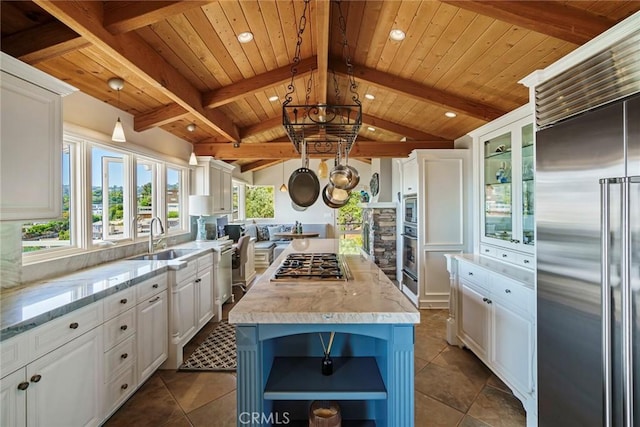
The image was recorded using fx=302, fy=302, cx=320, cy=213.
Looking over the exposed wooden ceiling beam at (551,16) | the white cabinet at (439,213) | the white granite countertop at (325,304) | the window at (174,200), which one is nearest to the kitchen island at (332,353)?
the white granite countertop at (325,304)

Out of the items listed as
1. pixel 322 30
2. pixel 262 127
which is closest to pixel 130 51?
pixel 322 30

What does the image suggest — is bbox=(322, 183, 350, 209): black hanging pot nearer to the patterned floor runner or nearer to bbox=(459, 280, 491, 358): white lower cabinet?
bbox=(459, 280, 491, 358): white lower cabinet

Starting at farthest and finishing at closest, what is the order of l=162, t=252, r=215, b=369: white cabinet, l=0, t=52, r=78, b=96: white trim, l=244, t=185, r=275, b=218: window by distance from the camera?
l=244, t=185, r=275, b=218: window < l=162, t=252, r=215, b=369: white cabinet < l=0, t=52, r=78, b=96: white trim

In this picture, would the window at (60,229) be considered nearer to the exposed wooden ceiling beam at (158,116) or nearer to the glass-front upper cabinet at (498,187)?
the exposed wooden ceiling beam at (158,116)

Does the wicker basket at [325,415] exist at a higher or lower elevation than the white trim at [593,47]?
lower

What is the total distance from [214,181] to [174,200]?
74 cm

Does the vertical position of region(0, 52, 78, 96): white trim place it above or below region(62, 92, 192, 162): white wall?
below

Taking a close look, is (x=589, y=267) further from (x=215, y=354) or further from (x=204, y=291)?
(x=204, y=291)

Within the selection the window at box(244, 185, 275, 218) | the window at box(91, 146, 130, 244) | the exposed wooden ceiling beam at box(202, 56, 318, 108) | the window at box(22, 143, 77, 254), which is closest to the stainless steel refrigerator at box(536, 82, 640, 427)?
the exposed wooden ceiling beam at box(202, 56, 318, 108)

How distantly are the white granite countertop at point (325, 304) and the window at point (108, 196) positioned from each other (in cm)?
190

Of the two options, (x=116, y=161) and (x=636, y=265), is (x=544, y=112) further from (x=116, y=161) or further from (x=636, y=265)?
(x=116, y=161)

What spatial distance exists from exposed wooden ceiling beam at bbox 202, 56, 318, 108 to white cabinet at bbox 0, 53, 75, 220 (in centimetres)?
155

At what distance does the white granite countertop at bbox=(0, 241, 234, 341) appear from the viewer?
1.38 metres

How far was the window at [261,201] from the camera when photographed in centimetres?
877
